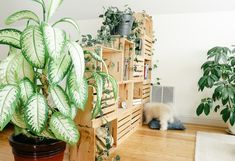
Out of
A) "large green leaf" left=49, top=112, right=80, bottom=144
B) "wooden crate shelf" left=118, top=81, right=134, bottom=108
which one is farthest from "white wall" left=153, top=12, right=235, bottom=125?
"large green leaf" left=49, top=112, right=80, bottom=144

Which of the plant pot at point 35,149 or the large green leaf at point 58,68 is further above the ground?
the large green leaf at point 58,68

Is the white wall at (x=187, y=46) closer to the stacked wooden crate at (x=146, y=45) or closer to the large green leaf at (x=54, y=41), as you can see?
the stacked wooden crate at (x=146, y=45)

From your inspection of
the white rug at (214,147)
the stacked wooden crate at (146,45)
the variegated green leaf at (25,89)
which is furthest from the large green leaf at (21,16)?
the stacked wooden crate at (146,45)

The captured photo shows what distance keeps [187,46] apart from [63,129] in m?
2.59

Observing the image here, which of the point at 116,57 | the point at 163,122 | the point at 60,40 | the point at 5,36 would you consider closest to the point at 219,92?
the point at 163,122

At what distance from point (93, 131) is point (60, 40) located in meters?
0.93

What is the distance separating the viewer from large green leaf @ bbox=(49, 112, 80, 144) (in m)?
1.13

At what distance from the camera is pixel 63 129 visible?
1141 mm

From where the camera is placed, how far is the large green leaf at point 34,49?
3.36 feet

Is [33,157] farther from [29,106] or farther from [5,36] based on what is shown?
[5,36]

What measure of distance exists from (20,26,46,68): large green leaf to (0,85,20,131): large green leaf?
0.54ft

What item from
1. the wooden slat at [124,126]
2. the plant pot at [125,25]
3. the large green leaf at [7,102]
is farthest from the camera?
the plant pot at [125,25]

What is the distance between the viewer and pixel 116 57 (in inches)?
90.4

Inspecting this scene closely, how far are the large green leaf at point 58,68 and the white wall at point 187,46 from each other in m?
2.34
